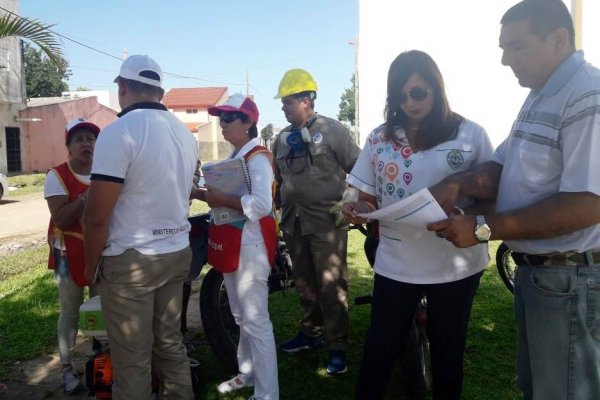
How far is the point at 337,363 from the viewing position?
3344 mm

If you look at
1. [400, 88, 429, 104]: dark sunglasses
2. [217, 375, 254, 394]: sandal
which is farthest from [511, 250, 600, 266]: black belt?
[217, 375, 254, 394]: sandal

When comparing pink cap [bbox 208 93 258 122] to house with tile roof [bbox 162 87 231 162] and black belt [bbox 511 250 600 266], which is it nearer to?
black belt [bbox 511 250 600 266]

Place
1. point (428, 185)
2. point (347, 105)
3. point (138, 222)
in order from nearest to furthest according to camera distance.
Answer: point (428, 185)
point (138, 222)
point (347, 105)

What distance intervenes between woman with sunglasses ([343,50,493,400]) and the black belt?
51 cm

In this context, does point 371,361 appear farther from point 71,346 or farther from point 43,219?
point 43,219

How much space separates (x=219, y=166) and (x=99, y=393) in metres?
1.39

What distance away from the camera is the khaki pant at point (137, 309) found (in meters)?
2.26

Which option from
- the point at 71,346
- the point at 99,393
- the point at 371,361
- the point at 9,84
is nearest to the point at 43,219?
the point at 71,346

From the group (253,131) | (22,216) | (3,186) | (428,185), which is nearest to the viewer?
(428,185)

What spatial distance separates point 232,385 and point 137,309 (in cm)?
109

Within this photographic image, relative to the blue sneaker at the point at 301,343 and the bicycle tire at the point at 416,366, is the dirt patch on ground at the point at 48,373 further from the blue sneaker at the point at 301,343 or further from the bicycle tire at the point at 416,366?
the bicycle tire at the point at 416,366

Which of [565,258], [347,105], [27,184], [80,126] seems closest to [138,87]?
[80,126]

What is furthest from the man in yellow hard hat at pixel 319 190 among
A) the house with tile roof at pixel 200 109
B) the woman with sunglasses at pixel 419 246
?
the house with tile roof at pixel 200 109

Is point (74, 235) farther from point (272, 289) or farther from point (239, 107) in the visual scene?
point (272, 289)
